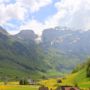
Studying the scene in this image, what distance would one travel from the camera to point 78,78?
552ft

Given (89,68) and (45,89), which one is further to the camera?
(89,68)

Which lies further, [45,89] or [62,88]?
[45,89]

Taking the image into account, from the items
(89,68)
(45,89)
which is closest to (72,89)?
(45,89)

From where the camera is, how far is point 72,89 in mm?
103562

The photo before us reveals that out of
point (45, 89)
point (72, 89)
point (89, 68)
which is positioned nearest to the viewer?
point (72, 89)

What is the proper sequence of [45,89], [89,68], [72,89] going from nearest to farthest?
[72,89] < [45,89] < [89,68]

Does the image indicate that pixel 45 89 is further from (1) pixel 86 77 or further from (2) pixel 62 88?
(1) pixel 86 77

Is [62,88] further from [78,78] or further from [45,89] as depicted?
[78,78]

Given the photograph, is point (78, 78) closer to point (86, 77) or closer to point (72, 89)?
point (86, 77)

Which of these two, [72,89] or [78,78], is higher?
[78,78]

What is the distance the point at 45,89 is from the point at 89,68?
1966 inches

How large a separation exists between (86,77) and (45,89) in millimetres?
51465

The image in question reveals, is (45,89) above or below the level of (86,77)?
below

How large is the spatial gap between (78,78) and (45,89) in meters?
55.4
